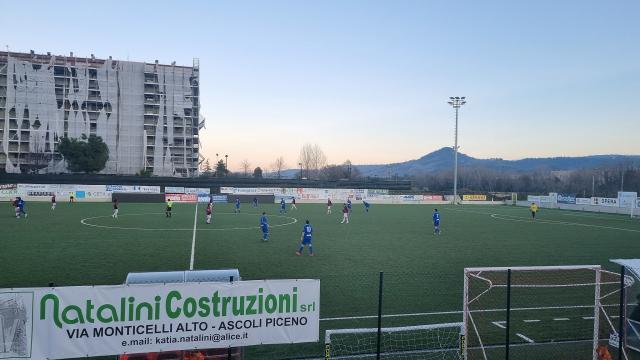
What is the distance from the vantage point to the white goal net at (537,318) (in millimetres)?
8688

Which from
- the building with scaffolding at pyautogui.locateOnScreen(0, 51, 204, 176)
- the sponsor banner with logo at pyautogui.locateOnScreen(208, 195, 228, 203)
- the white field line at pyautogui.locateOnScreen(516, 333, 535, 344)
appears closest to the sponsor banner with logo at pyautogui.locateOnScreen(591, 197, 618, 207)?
the sponsor banner with logo at pyautogui.locateOnScreen(208, 195, 228, 203)

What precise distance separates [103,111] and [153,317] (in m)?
91.7

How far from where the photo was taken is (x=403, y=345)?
9.67 metres

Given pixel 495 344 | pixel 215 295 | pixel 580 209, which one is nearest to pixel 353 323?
pixel 495 344

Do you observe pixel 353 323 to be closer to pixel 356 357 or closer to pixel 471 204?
pixel 356 357

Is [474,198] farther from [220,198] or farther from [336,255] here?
[336,255]

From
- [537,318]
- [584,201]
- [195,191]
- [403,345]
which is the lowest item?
[403,345]

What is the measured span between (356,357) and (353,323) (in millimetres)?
1909

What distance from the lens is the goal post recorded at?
896 cm

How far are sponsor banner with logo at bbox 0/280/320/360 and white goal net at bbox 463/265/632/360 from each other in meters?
3.47

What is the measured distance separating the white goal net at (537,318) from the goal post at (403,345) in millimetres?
394

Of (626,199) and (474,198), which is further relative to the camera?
(474,198)

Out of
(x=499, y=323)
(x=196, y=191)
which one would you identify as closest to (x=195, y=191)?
(x=196, y=191)

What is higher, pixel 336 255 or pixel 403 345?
pixel 336 255
